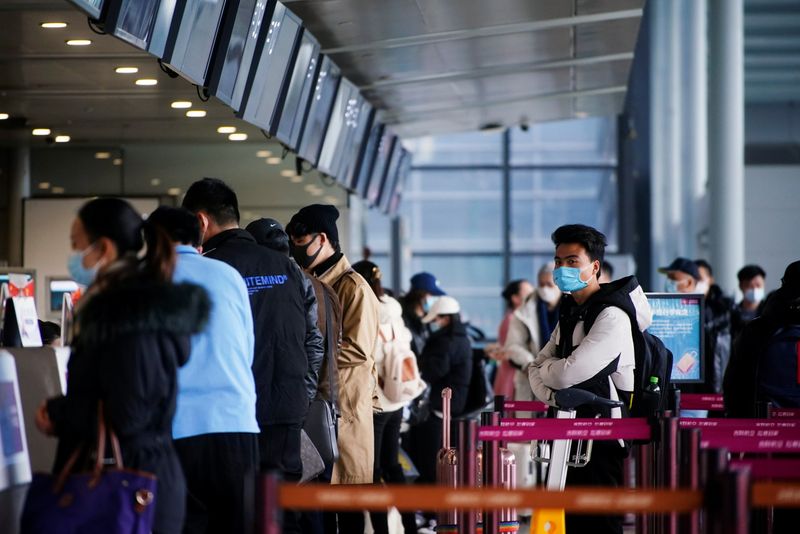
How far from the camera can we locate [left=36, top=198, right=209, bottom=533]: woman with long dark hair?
12.1 ft

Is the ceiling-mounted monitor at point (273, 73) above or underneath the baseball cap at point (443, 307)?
above

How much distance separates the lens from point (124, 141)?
449 inches

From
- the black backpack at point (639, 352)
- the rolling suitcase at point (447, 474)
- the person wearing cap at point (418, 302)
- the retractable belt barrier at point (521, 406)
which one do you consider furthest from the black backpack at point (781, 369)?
the person wearing cap at point (418, 302)

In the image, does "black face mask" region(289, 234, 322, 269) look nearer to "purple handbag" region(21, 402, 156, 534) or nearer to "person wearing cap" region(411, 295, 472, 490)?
"purple handbag" region(21, 402, 156, 534)

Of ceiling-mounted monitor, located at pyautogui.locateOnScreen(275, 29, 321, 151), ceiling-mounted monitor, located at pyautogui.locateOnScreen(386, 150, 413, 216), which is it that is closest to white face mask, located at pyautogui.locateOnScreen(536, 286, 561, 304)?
ceiling-mounted monitor, located at pyautogui.locateOnScreen(275, 29, 321, 151)

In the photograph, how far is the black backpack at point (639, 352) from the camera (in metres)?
5.73

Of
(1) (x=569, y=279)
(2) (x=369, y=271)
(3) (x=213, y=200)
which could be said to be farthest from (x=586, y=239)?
(2) (x=369, y=271)

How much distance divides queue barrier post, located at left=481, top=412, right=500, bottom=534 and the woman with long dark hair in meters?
1.88

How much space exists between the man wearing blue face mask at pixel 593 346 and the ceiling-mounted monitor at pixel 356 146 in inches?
277

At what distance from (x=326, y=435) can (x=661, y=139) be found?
799 inches

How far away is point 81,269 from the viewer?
3916 mm

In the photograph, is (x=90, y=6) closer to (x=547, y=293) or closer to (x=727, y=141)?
(x=547, y=293)

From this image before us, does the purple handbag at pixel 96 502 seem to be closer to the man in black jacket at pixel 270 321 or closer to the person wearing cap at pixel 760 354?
the man in black jacket at pixel 270 321

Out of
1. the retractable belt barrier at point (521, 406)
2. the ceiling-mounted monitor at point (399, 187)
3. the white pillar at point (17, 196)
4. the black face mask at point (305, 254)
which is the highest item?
the ceiling-mounted monitor at point (399, 187)
